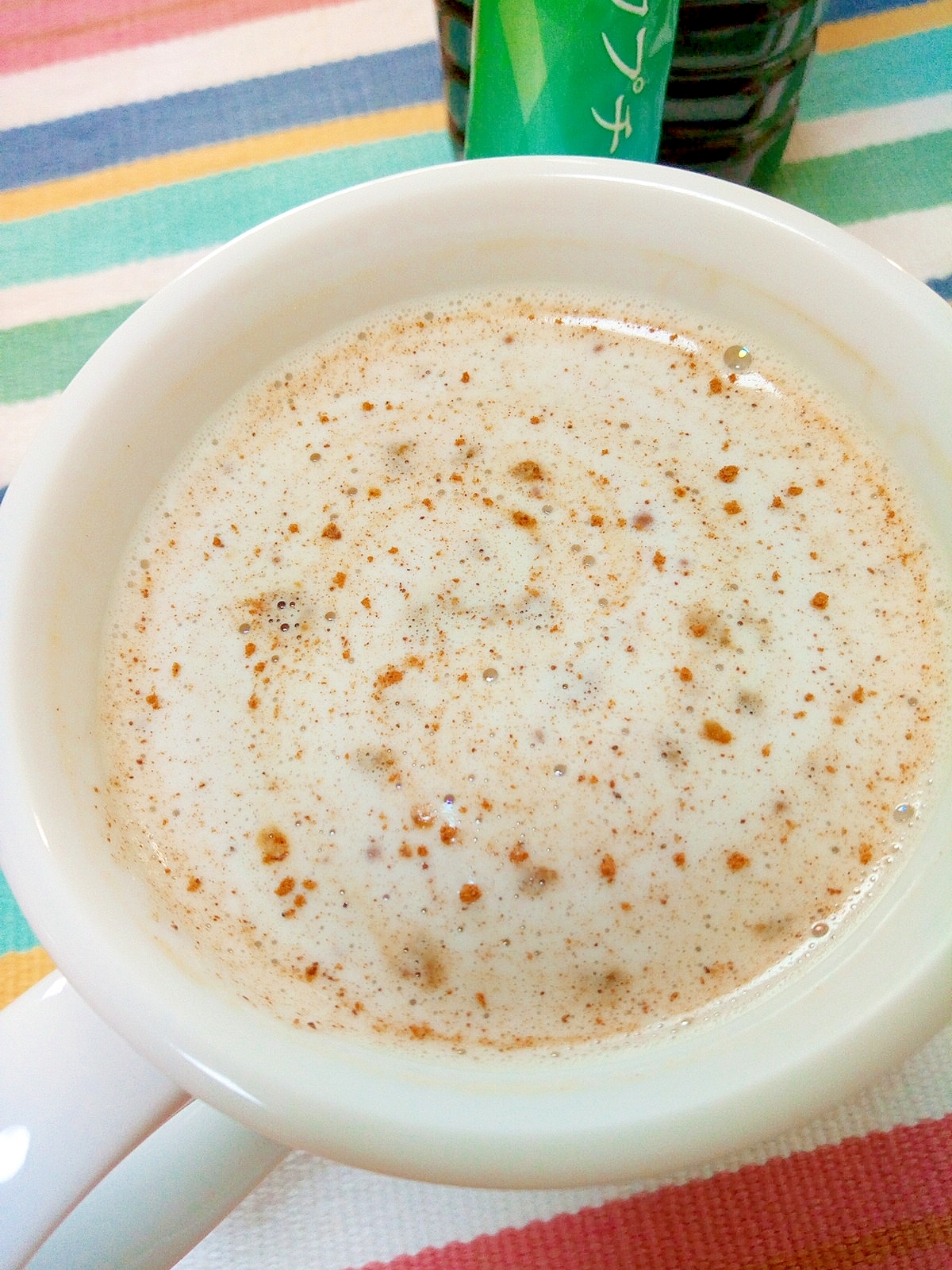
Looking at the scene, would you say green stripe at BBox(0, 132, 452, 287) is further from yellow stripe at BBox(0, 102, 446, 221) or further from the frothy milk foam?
the frothy milk foam

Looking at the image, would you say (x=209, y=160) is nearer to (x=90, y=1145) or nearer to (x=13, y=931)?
(x=13, y=931)

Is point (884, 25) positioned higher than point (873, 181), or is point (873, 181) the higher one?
point (884, 25)

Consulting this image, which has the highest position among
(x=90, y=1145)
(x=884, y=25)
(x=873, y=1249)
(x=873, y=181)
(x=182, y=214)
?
(x=884, y=25)

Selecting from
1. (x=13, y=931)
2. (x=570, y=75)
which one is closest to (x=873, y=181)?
(x=570, y=75)

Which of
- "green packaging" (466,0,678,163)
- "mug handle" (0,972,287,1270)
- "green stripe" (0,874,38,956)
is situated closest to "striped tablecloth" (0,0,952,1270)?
"green stripe" (0,874,38,956)

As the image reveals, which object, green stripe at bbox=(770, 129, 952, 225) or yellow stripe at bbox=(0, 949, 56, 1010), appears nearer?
yellow stripe at bbox=(0, 949, 56, 1010)

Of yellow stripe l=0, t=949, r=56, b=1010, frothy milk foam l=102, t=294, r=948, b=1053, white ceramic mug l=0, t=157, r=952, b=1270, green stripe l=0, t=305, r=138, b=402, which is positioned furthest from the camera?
green stripe l=0, t=305, r=138, b=402

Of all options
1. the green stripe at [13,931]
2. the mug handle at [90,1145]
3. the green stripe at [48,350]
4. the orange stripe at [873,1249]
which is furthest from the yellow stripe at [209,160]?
the orange stripe at [873,1249]
